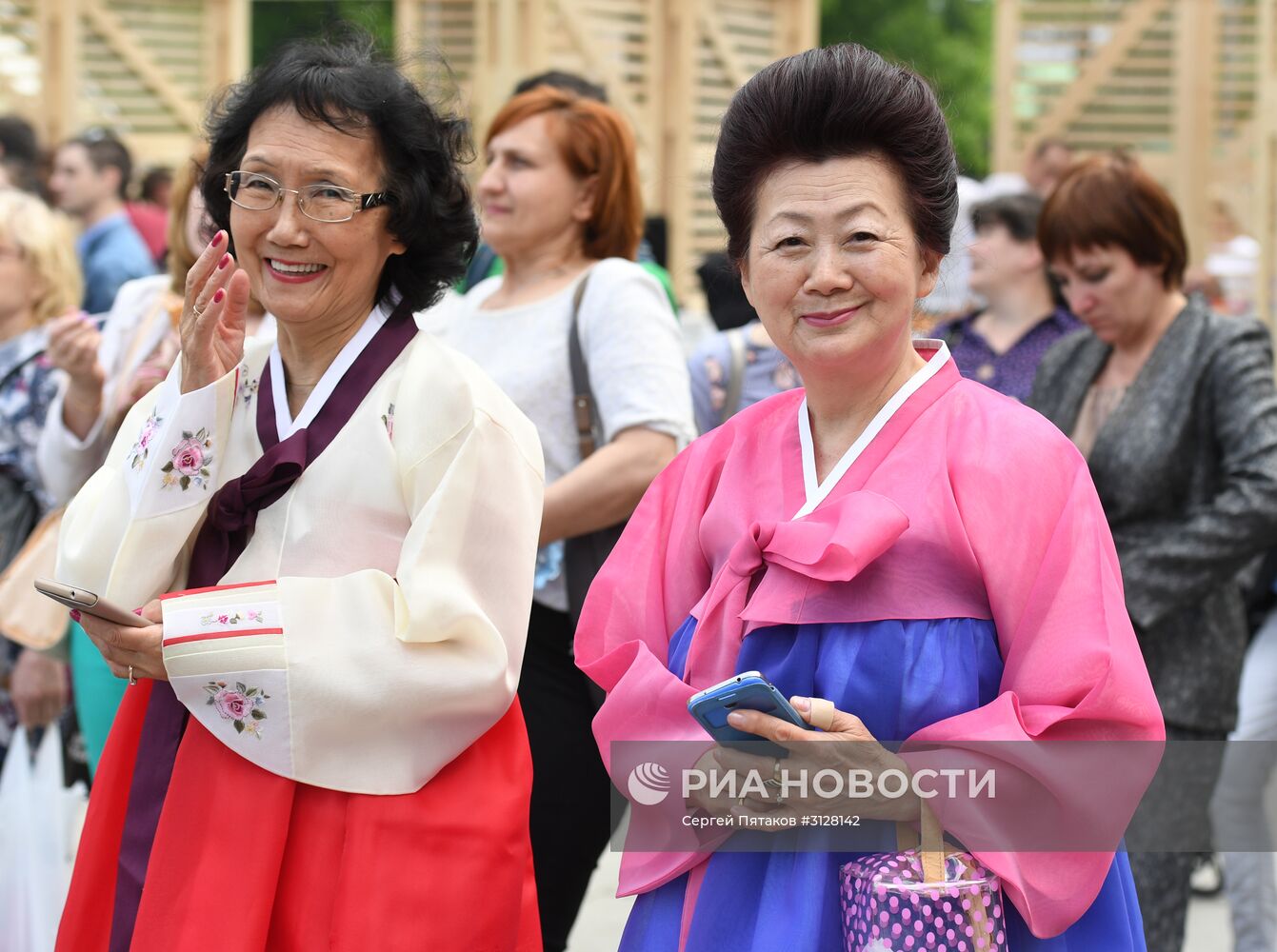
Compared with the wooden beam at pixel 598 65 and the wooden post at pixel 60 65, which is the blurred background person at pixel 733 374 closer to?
the wooden beam at pixel 598 65

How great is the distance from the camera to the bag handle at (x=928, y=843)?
1963mm

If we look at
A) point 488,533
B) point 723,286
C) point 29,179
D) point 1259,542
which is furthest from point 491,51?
point 488,533

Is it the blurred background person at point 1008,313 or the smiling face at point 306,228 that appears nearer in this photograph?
the smiling face at point 306,228

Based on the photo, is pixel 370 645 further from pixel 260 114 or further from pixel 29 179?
pixel 29 179

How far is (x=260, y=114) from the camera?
2535 mm

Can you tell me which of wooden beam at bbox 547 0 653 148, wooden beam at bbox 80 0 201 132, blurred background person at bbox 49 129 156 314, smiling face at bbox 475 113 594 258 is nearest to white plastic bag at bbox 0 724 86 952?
smiling face at bbox 475 113 594 258

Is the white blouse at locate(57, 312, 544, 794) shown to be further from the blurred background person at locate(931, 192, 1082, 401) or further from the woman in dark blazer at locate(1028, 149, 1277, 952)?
the blurred background person at locate(931, 192, 1082, 401)

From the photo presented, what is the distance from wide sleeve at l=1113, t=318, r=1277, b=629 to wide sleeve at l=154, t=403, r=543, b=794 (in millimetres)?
1874

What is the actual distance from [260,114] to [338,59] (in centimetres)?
15

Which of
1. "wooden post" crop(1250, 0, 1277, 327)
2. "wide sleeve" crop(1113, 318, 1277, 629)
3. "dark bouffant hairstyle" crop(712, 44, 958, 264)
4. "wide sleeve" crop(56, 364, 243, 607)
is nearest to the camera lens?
"dark bouffant hairstyle" crop(712, 44, 958, 264)

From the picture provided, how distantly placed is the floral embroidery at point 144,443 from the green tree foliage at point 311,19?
631 mm

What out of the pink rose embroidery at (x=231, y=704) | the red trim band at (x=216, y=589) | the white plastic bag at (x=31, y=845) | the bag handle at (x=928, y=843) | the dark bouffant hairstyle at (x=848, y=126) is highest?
the dark bouffant hairstyle at (x=848, y=126)

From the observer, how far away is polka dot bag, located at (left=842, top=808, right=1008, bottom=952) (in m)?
1.92

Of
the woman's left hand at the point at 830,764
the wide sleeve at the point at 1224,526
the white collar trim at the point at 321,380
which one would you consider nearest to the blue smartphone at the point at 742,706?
the woman's left hand at the point at 830,764
